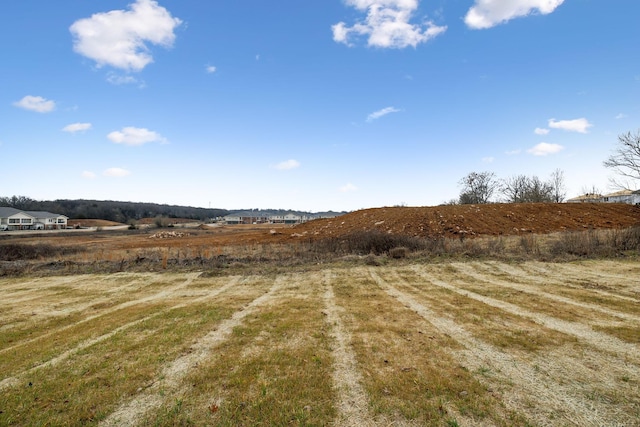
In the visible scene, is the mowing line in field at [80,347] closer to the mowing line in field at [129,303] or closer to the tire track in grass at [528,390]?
the mowing line in field at [129,303]

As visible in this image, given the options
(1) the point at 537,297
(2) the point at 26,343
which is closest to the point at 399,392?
(1) the point at 537,297

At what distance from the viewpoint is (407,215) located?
2336 cm

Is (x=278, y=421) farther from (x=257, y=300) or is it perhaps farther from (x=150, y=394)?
(x=257, y=300)

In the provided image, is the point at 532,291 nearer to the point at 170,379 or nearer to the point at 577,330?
the point at 577,330

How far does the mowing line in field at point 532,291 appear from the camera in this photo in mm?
6680

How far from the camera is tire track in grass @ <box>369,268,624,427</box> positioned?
11.3ft

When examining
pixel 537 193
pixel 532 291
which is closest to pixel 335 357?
pixel 532 291

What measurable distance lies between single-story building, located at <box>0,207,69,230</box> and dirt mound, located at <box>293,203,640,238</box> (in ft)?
243

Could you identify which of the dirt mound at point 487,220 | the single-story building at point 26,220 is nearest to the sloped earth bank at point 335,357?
the dirt mound at point 487,220

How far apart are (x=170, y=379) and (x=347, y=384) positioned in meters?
2.56

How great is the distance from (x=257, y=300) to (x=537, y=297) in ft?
25.4

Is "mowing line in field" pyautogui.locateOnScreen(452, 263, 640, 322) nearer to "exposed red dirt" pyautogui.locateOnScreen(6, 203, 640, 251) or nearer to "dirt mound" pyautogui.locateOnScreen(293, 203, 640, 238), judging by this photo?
"exposed red dirt" pyautogui.locateOnScreen(6, 203, 640, 251)

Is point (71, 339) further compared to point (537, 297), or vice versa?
point (537, 297)

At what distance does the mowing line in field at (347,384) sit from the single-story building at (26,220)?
85186 millimetres
